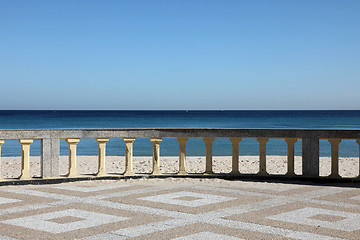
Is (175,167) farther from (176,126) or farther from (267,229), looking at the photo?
(176,126)

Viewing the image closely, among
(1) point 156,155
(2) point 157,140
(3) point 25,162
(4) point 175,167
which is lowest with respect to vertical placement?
(4) point 175,167

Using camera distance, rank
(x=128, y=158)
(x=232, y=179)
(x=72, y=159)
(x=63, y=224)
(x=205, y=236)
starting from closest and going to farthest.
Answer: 1. (x=205, y=236)
2. (x=63, y=224)
3. (x=72, y=159)
4. (x=232, y=179)
5. (x=128, y=158)

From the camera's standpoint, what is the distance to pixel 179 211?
6.69 m

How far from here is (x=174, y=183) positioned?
9586 millimetres

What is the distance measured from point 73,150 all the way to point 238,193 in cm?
380

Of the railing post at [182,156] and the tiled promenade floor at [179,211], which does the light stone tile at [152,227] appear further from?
the railing post at [182,156]

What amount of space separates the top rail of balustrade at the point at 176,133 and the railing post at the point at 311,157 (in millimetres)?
109

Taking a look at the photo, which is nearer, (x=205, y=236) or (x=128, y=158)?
(x=205, y=236)

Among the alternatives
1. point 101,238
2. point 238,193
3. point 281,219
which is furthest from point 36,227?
point 238,193

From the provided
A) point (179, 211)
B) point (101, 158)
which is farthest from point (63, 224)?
point (101, 158)

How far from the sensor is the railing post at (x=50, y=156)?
384 inches

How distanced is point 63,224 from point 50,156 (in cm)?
→ 412

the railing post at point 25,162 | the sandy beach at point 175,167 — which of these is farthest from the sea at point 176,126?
the railing post at point 25,162

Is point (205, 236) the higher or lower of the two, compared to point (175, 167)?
higher
